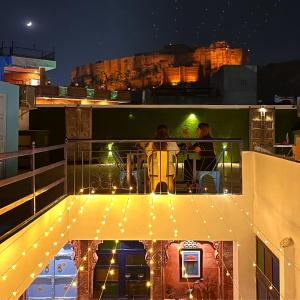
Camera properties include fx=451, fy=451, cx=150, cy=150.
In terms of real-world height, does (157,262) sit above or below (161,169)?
below

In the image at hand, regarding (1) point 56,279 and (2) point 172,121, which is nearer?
(1) point 56,279

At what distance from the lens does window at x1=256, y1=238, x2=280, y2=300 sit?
5984mm

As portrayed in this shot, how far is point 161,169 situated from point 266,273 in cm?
214

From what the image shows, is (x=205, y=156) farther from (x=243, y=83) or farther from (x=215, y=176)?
(x=243, y=83)

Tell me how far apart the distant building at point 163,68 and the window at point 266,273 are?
40614 millimetres

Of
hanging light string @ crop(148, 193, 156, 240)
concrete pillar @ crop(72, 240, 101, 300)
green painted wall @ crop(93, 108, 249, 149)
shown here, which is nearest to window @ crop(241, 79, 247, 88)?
green painted wall @ crop(93, 108, 249, 149)

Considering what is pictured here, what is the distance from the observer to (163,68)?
5650cm

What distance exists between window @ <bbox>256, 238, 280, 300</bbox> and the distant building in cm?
4061

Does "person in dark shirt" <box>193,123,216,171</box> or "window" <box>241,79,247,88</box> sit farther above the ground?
"window" <box>241,79,247,88</box>

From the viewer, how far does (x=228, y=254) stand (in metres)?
9.86

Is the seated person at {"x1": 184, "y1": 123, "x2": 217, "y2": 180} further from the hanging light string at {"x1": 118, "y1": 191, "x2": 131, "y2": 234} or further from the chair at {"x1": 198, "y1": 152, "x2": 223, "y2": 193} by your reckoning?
the hanging light string at {"x1": 118, "y1": 191, "x2": 131, "y2": 234}

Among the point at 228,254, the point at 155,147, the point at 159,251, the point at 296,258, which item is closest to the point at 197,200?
the point at 155,147

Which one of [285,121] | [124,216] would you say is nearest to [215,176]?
[124,216]

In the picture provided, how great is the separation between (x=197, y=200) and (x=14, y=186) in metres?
3.02
